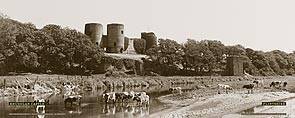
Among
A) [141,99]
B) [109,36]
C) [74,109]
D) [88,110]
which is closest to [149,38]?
[109,36]

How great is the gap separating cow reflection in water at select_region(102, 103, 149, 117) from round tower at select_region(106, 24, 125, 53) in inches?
2716

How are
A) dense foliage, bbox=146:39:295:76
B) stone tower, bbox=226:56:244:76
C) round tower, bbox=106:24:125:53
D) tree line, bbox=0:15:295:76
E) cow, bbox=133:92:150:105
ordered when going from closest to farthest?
cow, bbox=133:92:150:105, tree line, bbox=0:15:295:76, dense foliage, bbox=146:39:295:76, stone tower, bbox=226:56:244:76, round tower, bbox=106:24:125:53

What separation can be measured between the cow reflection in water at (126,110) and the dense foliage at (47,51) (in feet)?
99.2

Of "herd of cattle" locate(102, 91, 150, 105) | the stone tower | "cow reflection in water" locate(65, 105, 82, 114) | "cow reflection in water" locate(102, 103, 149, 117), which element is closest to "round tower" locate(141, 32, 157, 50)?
the stone tower

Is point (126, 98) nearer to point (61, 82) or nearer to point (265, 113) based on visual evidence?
point (265, 113)

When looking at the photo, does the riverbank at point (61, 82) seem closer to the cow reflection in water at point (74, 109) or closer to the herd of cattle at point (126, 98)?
the cow reflection in water at point (74, 109)

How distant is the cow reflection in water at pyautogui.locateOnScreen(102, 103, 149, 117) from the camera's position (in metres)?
28.5

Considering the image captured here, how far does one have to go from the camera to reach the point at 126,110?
30266 mm

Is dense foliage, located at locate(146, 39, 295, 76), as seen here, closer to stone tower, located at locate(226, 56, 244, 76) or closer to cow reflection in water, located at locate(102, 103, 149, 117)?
A: stone tower, located at locate(226, 56, 244, 76)

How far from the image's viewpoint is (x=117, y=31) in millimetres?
102750

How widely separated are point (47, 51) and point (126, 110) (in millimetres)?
43003

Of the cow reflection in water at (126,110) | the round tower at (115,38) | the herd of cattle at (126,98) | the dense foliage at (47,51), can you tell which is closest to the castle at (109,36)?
the round tower at (115,38)

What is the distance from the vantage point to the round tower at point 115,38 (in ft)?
336

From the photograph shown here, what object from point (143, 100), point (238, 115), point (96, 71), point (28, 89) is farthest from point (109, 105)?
point (96, 71)
